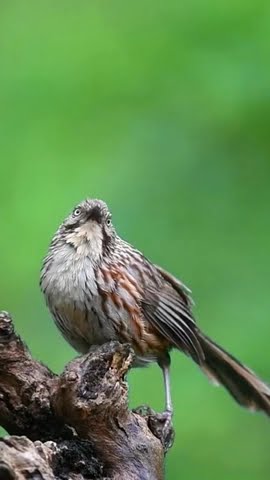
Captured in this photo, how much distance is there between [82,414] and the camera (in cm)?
460

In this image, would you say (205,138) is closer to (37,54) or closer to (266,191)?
(266,191)

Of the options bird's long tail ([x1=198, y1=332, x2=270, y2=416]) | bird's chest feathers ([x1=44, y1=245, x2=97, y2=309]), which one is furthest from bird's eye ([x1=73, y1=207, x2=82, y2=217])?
bird's long tail ([x1=198, y1=332, x2=270, y2=416])

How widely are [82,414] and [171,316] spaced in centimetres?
125

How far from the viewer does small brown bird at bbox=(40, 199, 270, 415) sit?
18.0 feet

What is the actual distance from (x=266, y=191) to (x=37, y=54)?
1.50 metres

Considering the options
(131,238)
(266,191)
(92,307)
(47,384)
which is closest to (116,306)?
(92,307)

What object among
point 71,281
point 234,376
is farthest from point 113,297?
point 234,376

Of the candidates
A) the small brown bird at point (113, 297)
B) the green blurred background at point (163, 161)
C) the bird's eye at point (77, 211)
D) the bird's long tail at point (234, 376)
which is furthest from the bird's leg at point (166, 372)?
the bird's eye at point (77, 211)

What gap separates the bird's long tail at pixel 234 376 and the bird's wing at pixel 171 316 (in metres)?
0.20

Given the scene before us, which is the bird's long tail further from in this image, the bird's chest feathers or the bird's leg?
the bird's chest feathers

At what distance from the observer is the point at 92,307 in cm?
547

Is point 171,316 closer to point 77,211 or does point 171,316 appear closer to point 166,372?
point 166,372

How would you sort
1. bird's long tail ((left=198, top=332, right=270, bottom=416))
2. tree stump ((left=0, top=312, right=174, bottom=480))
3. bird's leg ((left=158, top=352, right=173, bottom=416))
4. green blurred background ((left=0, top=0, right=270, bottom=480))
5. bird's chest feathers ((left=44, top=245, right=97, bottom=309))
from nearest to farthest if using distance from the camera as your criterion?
1. tree stump ((left=0, top=312, right=174, bottom=480))
2. bird's chest feathers ((left=44, top=245, right=97, bottom=309))
3. bird's leg ((left=158, top=352, right=173, bottom=416))
4. bird's long tail ((left=198, top=332, right=270, bottom=416))
5. green blurred background ((left=0, top=0, right=270, bottom=480))

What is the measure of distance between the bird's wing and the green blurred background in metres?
0.63
